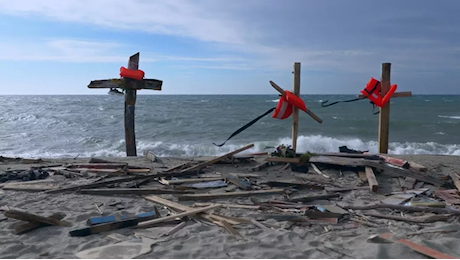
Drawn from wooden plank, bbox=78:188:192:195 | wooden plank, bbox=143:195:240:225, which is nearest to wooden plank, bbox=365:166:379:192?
wooden plank, bbox=143:195:240:225

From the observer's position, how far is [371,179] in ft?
24.8

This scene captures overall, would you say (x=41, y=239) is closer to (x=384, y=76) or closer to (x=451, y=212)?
(x=451, y=212)

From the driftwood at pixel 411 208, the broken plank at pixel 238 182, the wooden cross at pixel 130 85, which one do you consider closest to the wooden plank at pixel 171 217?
the broken plank at pixel 238 182

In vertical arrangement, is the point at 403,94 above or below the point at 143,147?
above

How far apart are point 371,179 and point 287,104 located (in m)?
2.76

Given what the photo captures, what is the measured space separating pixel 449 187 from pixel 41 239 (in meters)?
7.45

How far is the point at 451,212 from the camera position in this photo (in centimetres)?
574

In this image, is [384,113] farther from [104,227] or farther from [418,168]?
[104,227]

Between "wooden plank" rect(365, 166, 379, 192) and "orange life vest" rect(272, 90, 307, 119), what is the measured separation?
2128mm

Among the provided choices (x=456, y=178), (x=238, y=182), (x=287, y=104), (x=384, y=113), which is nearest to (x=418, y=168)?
(x=456, y=178)

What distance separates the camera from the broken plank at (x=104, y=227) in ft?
15.6

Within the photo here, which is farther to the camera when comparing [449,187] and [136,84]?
[136,84]

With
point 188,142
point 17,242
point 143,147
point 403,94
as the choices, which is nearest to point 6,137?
point 143,147

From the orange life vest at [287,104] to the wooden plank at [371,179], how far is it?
2.13 meters
